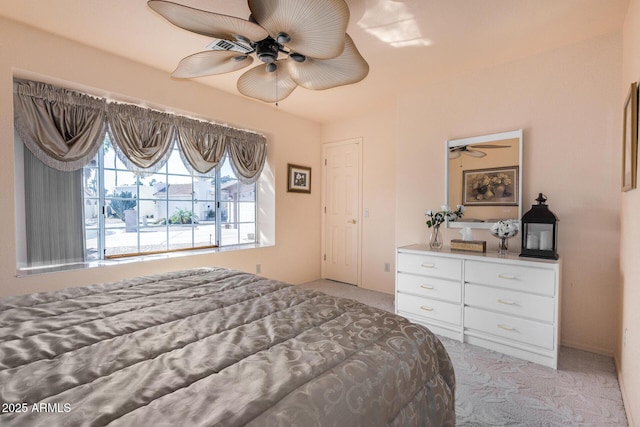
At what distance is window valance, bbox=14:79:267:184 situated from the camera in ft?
7.97

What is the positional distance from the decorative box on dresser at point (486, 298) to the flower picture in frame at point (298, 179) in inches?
77.5

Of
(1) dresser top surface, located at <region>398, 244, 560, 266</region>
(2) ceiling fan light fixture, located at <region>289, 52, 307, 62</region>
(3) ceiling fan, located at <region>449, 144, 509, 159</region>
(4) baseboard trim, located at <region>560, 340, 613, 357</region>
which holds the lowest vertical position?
(4) baseboard trim, located at <region>560, 340, 613, 357</region>

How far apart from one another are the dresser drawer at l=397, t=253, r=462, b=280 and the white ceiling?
5.93 ft

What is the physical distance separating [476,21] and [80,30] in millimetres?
2976

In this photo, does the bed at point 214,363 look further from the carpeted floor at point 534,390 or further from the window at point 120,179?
the window at point 120,179

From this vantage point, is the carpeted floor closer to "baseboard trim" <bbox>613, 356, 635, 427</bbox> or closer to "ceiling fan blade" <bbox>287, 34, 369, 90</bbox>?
"baseboard trim" <bbox>613, 356, 635, 427</bbox>

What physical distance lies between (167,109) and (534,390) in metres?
3.89

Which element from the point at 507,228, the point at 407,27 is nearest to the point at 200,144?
the point at 407,27

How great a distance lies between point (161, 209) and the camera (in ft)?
11.1

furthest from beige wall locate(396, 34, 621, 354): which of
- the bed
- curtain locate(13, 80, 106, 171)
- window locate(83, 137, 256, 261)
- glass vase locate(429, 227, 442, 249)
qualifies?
curtain locate(13, 80, 106, 171)

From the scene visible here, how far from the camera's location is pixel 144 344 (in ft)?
3.58

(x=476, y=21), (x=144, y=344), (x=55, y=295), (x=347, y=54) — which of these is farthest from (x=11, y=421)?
(x=476, y=21)

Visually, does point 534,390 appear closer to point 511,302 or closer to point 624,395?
point 624,395

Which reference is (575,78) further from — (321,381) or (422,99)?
(321,381)
